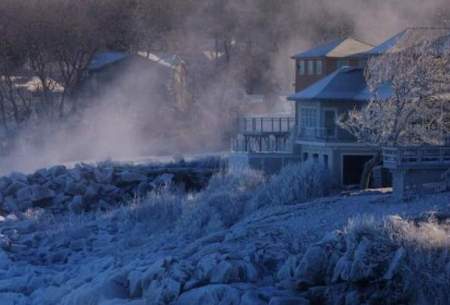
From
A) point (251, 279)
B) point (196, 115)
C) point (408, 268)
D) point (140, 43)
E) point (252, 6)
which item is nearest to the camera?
point (408, 268)

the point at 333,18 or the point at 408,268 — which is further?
the point at 333,18

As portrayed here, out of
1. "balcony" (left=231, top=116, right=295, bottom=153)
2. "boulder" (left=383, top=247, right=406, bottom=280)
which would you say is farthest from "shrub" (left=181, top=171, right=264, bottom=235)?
"boulder" (left=383, top=247, right=406, bottom=280)

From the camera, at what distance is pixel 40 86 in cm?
5291

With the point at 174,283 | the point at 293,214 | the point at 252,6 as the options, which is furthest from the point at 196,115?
the point at 174,283

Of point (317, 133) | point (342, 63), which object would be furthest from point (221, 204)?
point (342, 63)

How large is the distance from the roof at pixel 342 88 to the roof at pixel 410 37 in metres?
0.88

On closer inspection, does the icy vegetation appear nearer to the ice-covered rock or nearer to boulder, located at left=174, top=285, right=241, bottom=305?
boulder, located at left=174, top=285, right=241, bottom=305

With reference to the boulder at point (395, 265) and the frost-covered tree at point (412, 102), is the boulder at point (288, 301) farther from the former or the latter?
the frost-covered tree at point (412, 102)

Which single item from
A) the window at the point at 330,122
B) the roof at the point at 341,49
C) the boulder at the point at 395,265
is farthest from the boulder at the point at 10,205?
the boulder at the point at 395,265

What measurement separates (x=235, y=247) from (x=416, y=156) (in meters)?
5.52

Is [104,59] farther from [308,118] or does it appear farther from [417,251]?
[417,251]

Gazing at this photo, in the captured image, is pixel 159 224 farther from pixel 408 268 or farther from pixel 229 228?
pixel 408 268

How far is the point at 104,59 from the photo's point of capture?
56.0m

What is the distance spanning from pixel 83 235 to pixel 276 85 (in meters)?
32.0
